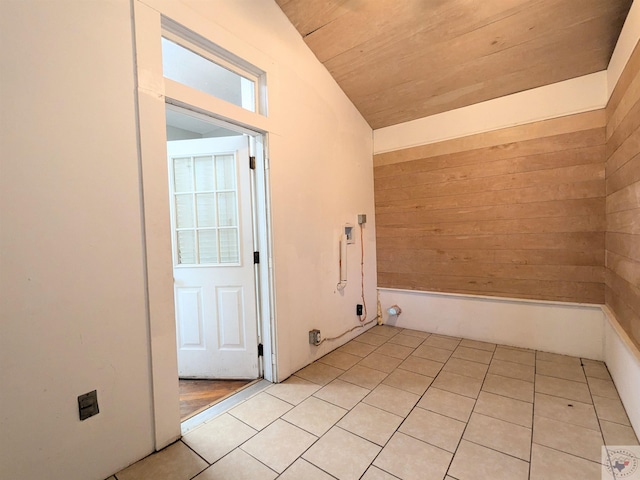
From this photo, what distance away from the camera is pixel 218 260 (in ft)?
8.21

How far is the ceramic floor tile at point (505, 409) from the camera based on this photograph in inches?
70.7

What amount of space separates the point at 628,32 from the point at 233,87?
2.81 meters

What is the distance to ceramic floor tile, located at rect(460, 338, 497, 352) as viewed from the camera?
2879mm

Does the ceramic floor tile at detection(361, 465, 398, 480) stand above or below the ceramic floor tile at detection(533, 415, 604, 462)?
above

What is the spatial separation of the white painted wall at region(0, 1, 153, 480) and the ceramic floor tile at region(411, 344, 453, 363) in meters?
2.31

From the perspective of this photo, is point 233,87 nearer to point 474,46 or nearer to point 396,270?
point 474,46

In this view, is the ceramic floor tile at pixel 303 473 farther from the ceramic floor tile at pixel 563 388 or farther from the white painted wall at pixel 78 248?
the ceramic floor tile at pixel 563 388

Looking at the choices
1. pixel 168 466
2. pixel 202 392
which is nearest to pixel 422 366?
pixel 202 392

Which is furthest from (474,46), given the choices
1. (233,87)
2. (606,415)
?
(606,415)

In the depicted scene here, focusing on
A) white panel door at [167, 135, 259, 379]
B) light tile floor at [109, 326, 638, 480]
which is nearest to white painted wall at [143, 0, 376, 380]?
white panel door at [167, 135, 259, 379]

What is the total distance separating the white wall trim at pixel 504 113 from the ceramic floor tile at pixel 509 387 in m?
2.37

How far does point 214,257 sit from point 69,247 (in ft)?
4.06

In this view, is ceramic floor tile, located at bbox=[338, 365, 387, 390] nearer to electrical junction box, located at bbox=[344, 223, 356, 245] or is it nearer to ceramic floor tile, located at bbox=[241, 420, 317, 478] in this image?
ceramic floor tile, located at bbox=[241, 420, 317, 478]

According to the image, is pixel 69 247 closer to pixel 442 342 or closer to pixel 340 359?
pixel 340 359
